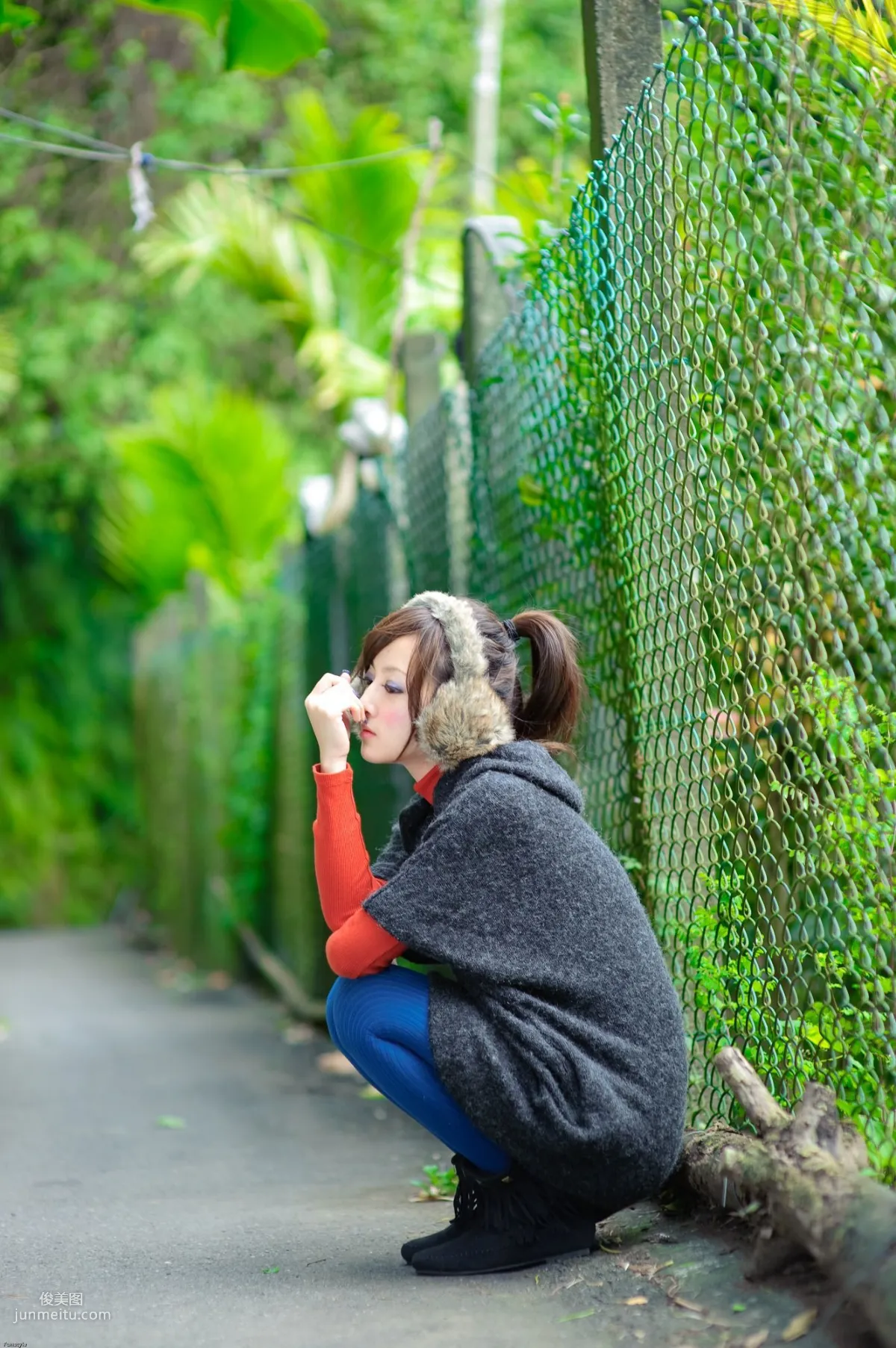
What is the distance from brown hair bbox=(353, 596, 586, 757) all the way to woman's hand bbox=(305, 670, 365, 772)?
11cm

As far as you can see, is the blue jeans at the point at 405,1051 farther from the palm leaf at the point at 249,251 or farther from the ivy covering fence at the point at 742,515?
the palm leaf at the point at 249,251

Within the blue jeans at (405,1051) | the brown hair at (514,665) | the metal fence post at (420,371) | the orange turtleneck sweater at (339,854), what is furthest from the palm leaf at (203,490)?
the blue jeans at (405,1051)

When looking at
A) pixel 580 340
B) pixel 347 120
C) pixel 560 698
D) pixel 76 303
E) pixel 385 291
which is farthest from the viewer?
pixel 347 120

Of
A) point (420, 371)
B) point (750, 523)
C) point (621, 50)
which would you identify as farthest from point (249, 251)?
point (750, 523)

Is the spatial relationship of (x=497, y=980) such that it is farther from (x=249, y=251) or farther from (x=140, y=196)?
(x=249, y=251)

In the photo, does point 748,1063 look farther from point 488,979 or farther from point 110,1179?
point 110,1179

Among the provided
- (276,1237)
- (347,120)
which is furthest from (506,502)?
(347,120)

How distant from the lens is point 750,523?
8.44 feet

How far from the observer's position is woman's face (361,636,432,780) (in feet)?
9.34

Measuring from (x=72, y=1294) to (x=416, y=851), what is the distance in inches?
41.6

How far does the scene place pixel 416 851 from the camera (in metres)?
2.59

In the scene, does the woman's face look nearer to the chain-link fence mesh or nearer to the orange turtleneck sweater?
the orange turtleneck sweater

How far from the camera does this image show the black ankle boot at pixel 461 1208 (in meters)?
2.66

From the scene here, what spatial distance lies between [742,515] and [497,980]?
36.8 inches
